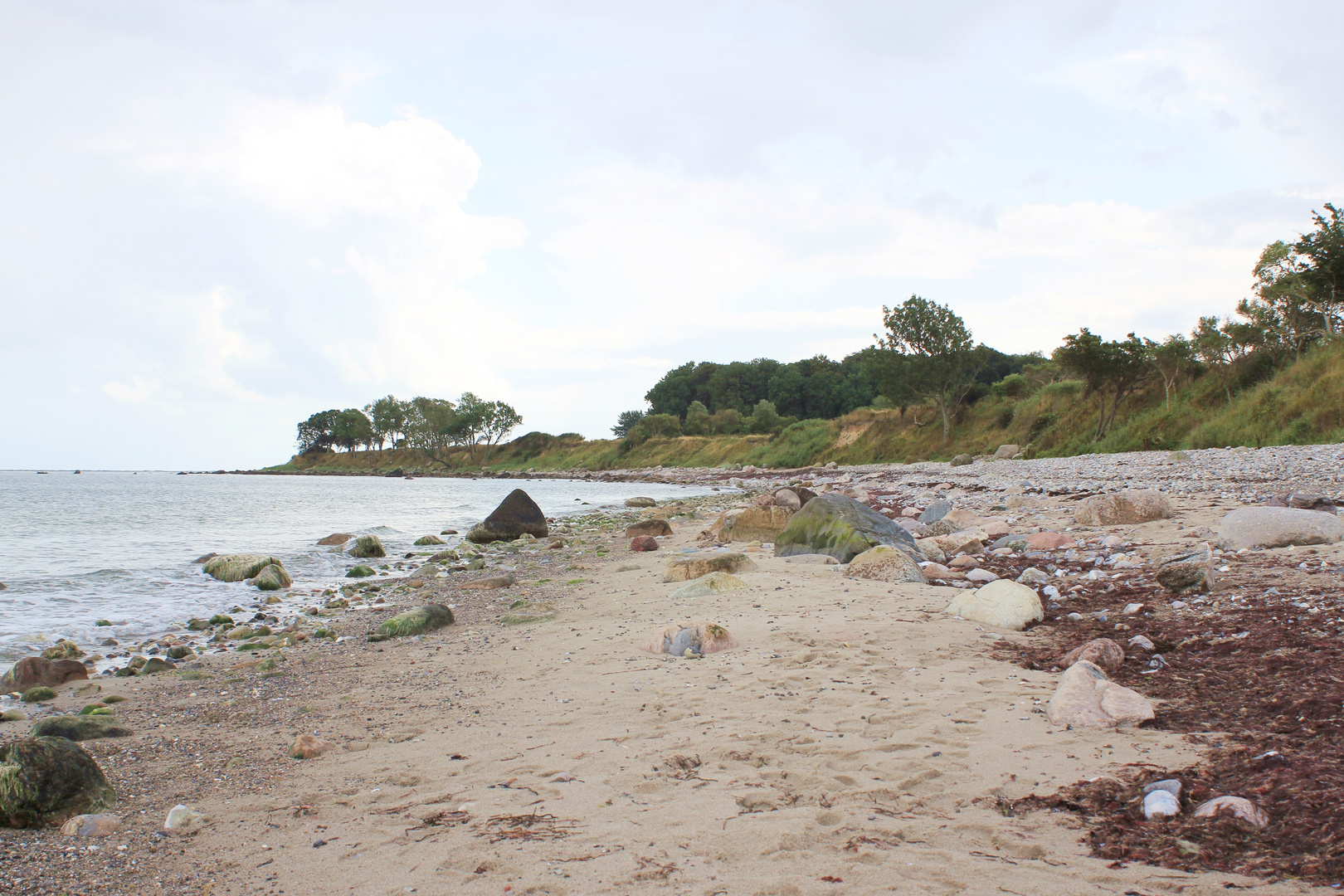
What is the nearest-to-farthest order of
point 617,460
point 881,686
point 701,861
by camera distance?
point 701,861, point 881,686, point 617,460

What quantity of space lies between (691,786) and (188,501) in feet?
120

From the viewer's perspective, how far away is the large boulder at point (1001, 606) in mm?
5484

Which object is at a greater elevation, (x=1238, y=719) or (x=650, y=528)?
(x=1238, y=719)

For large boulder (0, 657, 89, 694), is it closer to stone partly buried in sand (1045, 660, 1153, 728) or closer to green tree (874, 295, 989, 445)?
stone partly buried in sand (1045, 660, 1153, 728)

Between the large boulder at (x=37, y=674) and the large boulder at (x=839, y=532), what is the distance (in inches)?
299

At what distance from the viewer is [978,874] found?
2229 mm

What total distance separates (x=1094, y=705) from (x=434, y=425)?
10898 centimetres

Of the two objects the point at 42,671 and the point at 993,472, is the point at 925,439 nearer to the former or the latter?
the point at 993,472

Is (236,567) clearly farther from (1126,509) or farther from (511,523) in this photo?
(1126,509)

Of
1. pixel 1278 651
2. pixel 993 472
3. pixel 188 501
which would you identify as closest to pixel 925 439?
pixel 993 472

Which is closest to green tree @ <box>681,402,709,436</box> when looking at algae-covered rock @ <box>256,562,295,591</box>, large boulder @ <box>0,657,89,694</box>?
algae-covered rock @ <box>256,562,295,591</box>

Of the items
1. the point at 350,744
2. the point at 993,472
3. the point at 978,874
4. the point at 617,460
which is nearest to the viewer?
the point at 978,874

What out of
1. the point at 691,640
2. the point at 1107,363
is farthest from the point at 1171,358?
the point at 691,640

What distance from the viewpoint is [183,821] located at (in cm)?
299
